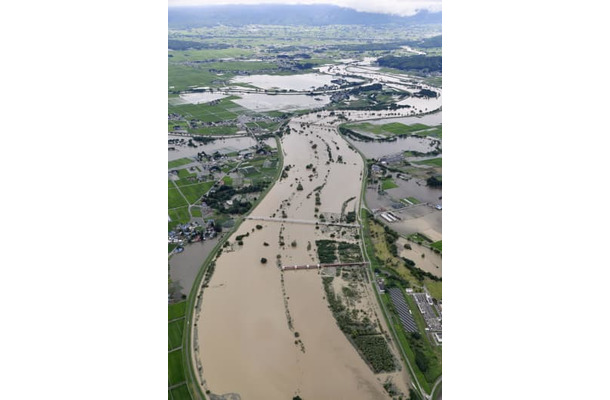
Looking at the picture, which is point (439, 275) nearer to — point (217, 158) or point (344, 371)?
point (344, 371)

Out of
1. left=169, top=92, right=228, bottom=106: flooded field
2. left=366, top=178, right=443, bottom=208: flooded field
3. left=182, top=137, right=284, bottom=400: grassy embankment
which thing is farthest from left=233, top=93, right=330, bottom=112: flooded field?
left=182, top=137, right=284, bottom=400: grassy embankment

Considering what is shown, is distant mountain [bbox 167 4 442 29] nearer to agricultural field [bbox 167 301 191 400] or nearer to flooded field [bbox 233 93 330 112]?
flooded field [bbox 233 93 330 112]

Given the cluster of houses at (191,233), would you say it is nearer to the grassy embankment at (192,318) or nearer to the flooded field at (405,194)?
the grassy embankment at (192,318)

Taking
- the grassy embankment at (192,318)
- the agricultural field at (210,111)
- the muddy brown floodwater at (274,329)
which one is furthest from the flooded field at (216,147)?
the muddy brown floodwater at (274,329)

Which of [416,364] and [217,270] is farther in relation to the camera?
[217,270]

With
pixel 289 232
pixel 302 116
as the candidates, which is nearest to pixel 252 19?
pixel 302 116
